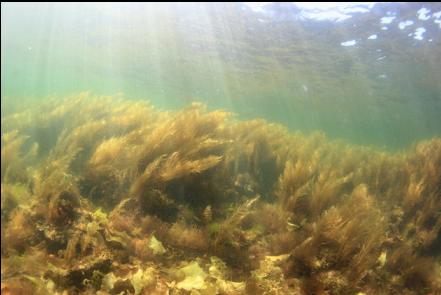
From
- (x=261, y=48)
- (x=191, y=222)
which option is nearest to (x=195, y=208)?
(x=191, y=222)

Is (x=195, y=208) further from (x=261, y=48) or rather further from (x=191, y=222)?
(x=261, y=48)

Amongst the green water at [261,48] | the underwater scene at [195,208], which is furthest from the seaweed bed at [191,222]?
the green water at [261,48]

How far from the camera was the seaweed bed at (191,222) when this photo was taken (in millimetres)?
3031

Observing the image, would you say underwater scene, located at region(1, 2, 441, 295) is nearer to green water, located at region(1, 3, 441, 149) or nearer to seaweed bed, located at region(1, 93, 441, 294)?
seaweed bed, located at region(1, 93, 441, 294)

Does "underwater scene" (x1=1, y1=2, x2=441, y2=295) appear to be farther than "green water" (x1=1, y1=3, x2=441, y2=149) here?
No

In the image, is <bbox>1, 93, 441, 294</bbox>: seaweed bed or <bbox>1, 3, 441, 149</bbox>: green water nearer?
<bbox>1, 93, 441, 294</bbox>: seaweed bed

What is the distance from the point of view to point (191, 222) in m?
4.16

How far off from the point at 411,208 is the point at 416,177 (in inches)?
41.3

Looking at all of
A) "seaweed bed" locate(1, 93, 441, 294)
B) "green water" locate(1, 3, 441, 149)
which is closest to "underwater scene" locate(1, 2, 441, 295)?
"seaweed bed" locate(1, 93, 441, 294)

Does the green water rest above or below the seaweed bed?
above

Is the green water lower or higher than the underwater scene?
higher

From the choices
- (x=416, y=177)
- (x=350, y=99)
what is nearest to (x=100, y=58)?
(x=350, y=99)

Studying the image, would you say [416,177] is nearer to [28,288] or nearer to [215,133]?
[215,133]

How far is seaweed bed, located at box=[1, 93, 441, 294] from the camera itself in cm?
303
